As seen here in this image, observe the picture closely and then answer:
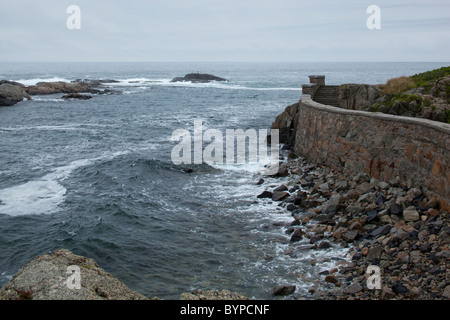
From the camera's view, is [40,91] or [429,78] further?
[40,91]

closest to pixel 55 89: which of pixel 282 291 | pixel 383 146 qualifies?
pixel 383 146

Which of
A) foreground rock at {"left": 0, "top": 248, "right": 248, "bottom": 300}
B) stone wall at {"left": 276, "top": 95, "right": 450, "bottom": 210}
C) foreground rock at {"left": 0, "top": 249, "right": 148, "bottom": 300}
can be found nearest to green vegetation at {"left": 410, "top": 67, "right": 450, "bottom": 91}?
stone wall at {"left": 276, "top": 95, "right": 450, "bottom": 210}

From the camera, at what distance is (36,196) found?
1532 cm

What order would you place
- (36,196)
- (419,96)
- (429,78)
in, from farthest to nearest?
(429,78)
(36,196)
(419,96)

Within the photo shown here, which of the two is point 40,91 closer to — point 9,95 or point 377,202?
point 9,95

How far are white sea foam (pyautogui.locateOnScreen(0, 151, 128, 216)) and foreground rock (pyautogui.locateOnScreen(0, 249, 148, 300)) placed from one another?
25.2 ft

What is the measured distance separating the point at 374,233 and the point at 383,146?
358cm

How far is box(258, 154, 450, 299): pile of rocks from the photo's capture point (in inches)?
297

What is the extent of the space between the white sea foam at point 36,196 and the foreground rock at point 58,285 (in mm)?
7670

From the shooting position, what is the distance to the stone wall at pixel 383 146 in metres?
9.78

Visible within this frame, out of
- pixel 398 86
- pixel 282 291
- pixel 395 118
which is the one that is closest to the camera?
pixel 282 291

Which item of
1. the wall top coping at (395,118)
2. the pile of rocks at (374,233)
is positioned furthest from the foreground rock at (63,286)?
the wall top coping at (395,118)

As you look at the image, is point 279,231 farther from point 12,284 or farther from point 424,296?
point 12,284

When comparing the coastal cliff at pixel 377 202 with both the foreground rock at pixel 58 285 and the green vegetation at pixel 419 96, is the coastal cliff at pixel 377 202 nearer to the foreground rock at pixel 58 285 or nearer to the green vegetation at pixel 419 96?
the green vegetation at pixel 419 96
